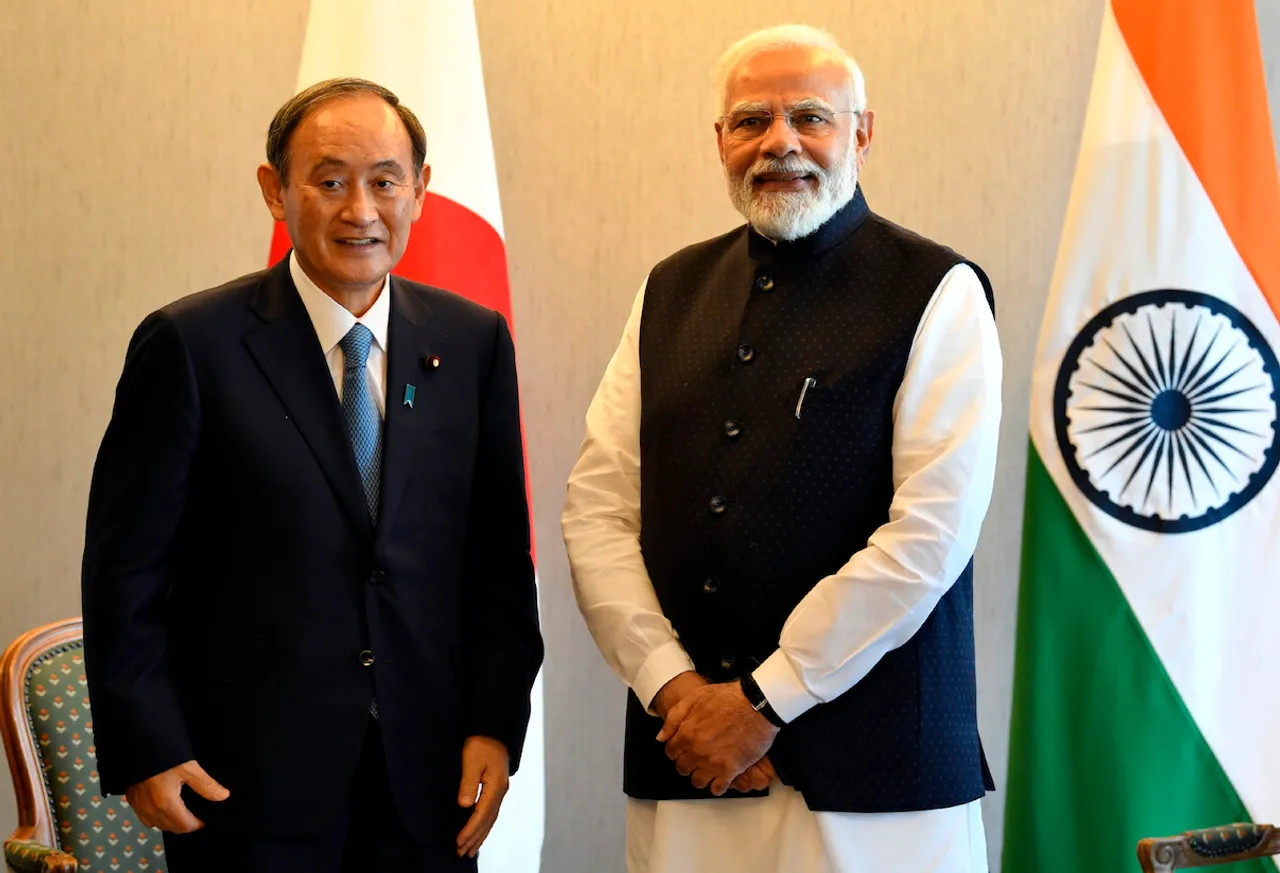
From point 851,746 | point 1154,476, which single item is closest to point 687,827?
point 851,746

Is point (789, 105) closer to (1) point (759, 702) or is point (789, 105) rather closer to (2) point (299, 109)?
(2) point (299, 109)

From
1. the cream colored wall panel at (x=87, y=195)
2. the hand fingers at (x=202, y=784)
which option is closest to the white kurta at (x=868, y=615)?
the hand fingers at (x=202, y=784)

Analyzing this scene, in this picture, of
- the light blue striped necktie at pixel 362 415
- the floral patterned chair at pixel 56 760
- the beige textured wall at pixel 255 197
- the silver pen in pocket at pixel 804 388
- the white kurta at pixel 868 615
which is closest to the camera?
the light blue striped necktie at pixel 362 415

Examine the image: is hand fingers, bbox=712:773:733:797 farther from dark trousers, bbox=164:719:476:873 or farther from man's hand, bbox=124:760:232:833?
man's hand, bbox=124:760:232:833

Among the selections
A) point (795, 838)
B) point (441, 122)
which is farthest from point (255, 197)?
point (795, 838)

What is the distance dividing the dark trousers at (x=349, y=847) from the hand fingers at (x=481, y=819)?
0.03 m

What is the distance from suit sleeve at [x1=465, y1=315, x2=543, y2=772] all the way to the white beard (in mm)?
491

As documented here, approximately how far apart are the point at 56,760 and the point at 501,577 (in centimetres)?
93

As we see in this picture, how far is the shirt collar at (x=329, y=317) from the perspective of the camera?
5.90ft

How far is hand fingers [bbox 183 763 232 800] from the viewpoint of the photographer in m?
1.64

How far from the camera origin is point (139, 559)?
166 centimetres

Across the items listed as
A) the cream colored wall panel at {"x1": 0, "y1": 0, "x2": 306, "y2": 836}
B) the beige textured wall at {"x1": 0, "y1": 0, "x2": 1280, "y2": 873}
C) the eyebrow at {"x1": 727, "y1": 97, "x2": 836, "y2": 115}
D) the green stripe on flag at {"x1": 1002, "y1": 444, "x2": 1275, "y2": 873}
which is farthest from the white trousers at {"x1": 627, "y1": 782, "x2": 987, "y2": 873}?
the cream colored wall panel at {"x1": 0, "y1": 0, "x2": 306, "y2": 836}

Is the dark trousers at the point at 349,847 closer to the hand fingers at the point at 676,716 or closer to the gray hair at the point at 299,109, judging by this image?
the hand fingers at the point at 676,716

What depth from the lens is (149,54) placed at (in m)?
3.25
